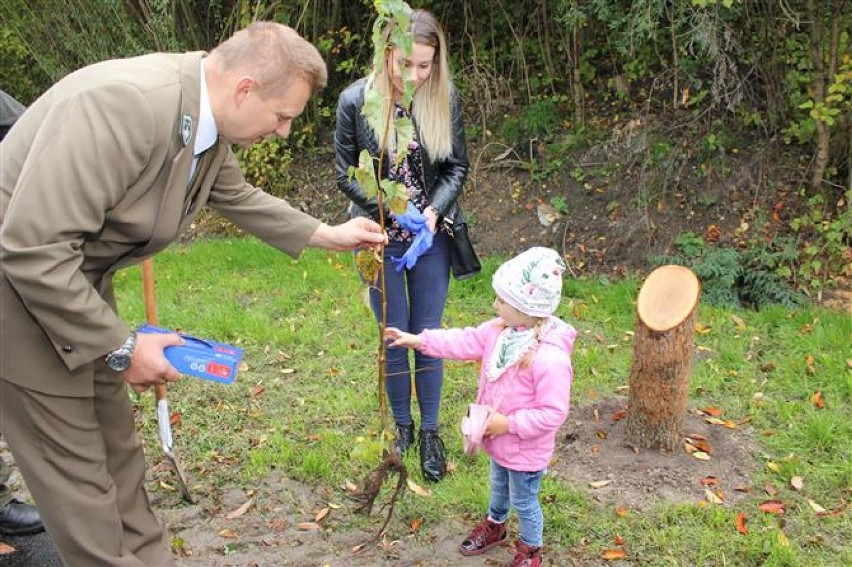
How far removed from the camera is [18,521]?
354cm

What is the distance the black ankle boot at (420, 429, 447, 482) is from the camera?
12.7ft

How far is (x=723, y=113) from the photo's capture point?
721cm

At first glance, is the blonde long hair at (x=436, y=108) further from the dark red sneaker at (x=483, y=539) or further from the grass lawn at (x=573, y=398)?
the dark red sneaker at (x=483, y=539)

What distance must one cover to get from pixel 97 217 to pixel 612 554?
2.40 metres

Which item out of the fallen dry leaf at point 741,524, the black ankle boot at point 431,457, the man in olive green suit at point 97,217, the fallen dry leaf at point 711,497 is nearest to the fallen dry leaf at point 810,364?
the fallen dry leaf at point 711,497

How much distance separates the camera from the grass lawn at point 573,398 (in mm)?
3469

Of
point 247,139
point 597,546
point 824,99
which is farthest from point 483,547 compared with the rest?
point 824,99

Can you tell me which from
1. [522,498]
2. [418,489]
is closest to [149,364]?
[522,498]

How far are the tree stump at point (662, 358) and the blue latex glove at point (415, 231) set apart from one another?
123 cm

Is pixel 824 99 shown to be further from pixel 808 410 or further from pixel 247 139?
pixel 247 139

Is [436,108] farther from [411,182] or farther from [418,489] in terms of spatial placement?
[418,489]

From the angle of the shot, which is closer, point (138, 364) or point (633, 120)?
point (138, 364)

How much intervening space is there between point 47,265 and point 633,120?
6.39 meters

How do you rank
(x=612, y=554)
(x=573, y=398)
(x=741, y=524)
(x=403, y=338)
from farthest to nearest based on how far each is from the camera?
(x=573, y=398), (x=741, y=524), (x=612, y=554), (x=403, y=338)
